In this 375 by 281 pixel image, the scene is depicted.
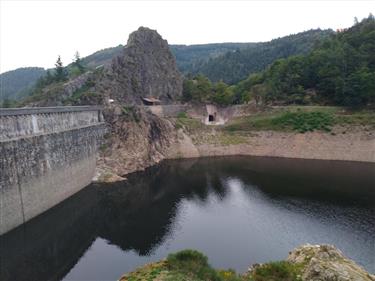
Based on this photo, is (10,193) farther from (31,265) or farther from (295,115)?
(295,115)

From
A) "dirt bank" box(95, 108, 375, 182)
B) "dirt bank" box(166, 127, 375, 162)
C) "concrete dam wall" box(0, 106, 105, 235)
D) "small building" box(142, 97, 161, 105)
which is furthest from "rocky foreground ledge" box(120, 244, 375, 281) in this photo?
"small building" box(142, 97, 161, 105)

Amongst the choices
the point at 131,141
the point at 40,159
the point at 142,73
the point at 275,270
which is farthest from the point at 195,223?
the point at 142,73

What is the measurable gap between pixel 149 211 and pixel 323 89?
7374cm

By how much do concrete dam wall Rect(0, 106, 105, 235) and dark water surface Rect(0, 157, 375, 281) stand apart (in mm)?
2134

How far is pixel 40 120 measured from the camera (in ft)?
179

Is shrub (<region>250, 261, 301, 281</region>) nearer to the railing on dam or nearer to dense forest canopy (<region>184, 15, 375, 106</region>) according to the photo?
the railing on dam

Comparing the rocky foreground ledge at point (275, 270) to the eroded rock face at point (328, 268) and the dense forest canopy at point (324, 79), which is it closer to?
the eroded rock face at point (328, 268)

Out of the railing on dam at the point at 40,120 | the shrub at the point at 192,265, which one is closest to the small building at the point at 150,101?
the railing on dam at the point at 40,120

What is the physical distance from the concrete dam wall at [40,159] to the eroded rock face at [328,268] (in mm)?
35133

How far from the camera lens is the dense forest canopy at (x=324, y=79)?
3752 inches

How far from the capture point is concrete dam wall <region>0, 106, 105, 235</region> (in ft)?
147

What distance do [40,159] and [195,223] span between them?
2449 cm

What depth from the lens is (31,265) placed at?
121ft

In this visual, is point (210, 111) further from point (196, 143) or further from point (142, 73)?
point (142, 73)
